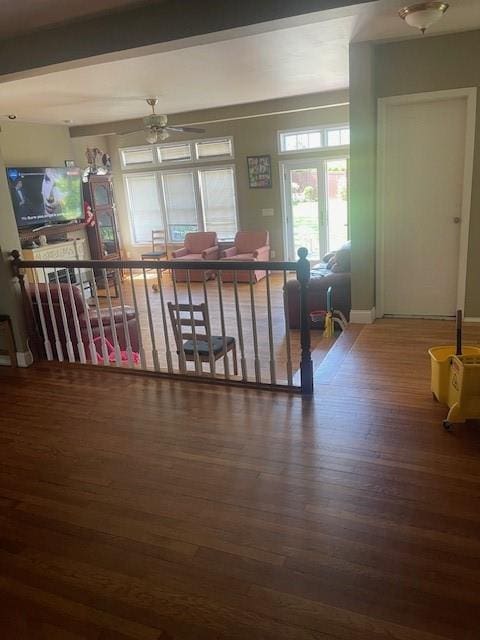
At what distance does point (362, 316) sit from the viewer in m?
4.59

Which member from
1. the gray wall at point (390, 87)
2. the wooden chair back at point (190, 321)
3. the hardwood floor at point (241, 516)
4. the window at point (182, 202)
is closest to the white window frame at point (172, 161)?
the window at point (182, 202)

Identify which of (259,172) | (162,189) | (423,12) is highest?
(423,12)

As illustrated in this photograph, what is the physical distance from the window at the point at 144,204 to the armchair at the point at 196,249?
44.7 inches

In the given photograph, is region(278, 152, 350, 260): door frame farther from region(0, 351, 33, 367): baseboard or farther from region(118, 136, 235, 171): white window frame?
region(0, 351, 33, 367): baseboard

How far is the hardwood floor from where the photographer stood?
1620mm

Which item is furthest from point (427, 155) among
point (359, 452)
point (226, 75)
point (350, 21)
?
point (359, 452)

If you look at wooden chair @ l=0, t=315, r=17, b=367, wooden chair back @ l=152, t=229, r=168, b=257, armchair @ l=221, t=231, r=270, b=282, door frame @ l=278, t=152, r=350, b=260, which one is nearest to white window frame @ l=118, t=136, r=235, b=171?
door frame @ l=278, t=152, r=350, b=260

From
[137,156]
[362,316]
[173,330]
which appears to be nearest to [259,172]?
[137,156]

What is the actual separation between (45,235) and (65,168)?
1.34 metres

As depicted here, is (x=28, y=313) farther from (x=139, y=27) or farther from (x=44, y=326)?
(x=139, y=27)

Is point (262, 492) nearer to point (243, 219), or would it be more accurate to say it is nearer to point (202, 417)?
point (202, 417)

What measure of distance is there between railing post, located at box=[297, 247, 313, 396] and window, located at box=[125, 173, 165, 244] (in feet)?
25.2

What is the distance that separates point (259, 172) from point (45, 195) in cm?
384

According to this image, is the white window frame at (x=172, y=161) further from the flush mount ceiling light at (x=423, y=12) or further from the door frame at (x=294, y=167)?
the flush mount ceiling light at (x=423, y=12)
